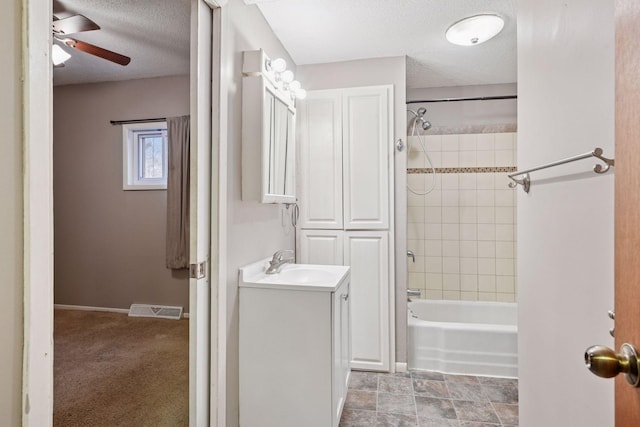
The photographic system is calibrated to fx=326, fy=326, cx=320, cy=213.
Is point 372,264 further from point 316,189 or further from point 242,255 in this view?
point 242,255

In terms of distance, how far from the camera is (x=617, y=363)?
486mm

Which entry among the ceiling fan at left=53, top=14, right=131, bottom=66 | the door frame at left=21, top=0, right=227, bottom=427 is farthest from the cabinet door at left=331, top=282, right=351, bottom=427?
the ceiling fan at left=53, top=14, right=131, bottom=66

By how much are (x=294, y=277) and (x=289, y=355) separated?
1.67 feet

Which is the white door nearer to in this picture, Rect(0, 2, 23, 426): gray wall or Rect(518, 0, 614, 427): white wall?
Rect(0, 2, 23, 426): gray wall

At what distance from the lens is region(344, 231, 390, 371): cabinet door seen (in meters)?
2.46

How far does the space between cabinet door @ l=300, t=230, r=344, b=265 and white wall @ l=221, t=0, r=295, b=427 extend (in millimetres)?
722

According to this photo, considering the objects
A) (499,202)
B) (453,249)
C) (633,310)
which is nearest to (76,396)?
(633,310)

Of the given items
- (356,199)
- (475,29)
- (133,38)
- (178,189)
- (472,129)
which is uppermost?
(133,38)

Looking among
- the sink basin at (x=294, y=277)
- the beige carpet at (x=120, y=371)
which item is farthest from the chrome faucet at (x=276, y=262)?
the beige carpet at (x=120, y=371)

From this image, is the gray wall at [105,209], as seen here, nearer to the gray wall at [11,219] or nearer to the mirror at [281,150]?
the mirror at [281,150]

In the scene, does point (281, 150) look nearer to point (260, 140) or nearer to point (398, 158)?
point (260, 140)

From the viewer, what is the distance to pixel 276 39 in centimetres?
223

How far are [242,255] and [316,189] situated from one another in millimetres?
1026

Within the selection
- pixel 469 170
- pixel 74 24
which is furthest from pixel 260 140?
pixel 469 170
